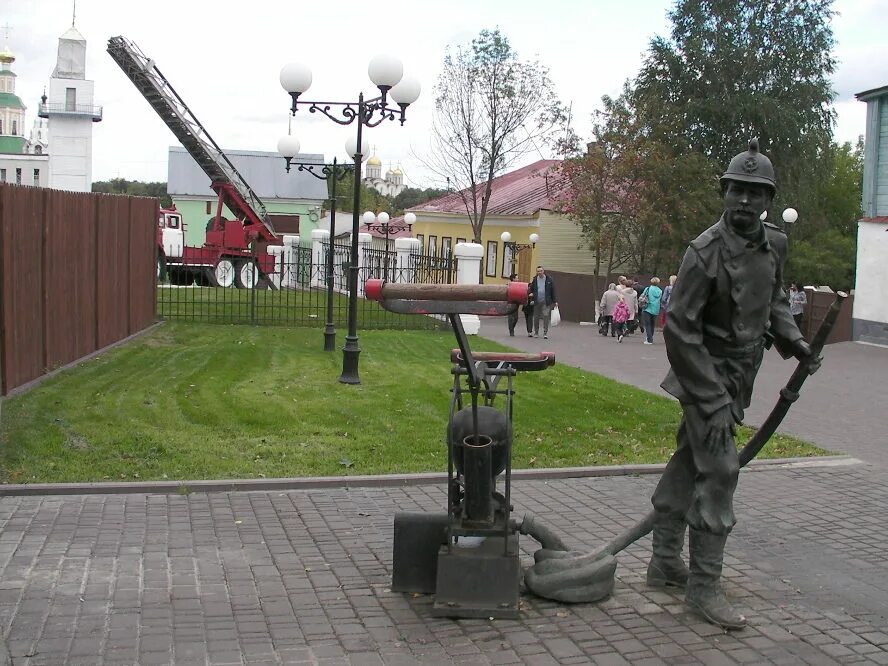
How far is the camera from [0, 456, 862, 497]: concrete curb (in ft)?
25.7

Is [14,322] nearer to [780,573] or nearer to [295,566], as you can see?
[295,566]

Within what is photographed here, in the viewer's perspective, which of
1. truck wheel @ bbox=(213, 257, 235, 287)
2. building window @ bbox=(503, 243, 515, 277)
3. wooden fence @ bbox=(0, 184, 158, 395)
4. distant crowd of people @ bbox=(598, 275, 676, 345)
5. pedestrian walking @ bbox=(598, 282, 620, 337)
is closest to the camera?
wooden fence @ bbox=(0, 184, 158, 395)

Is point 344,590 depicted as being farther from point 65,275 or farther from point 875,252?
point 875,252

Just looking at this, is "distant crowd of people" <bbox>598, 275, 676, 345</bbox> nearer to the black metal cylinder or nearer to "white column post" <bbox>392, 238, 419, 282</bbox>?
"white column post" <bbox>392, 238, 419, 282</bbox>

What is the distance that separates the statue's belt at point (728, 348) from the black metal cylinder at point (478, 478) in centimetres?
126

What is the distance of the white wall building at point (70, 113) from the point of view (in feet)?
249

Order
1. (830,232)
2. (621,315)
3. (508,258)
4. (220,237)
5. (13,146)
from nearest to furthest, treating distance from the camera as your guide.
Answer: (621,315)
(220,237)
(508,258)
(830,232)
(13,146)

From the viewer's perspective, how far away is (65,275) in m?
13.9

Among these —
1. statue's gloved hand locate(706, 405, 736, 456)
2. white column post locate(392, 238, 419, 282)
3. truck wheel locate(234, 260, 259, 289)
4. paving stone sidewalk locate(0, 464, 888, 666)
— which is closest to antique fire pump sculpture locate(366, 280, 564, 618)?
paving stone sidewalk locate(0, 464, 888, 666)

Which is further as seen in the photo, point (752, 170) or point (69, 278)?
point (69, 278)

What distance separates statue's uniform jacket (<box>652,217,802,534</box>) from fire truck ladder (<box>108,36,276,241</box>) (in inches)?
1039

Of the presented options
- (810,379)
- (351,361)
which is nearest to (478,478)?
(351,361)

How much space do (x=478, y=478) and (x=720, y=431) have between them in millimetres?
1269

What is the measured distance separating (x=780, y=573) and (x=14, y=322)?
342 inches
